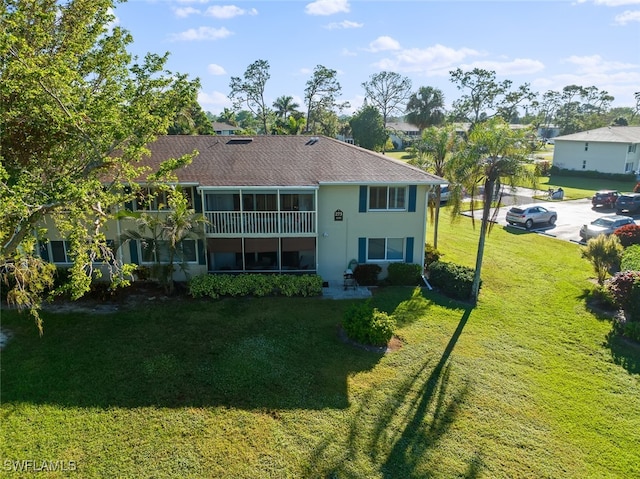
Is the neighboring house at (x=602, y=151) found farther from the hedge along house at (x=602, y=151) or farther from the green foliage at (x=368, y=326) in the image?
the green foliage at (x=368, y=326)

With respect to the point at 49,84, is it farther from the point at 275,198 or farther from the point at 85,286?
the point at 275,198

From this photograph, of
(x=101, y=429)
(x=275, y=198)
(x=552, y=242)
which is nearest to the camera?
(x=101, y=429)

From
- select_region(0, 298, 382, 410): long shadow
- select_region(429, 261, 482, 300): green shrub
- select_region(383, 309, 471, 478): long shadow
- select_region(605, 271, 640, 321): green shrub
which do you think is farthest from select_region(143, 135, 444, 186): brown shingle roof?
select_region(383, 309, 471, 478): long shadow

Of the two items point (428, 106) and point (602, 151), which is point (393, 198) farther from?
point (428, 106)

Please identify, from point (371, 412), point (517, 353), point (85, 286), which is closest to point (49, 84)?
point (85, 286)

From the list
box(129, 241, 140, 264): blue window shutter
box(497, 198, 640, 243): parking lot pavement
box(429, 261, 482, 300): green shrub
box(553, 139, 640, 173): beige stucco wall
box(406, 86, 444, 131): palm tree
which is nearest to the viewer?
box(429, 261, 482, 300): green shrub

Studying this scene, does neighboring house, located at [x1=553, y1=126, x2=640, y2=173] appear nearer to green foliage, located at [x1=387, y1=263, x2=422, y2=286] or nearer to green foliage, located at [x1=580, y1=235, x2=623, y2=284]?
green foliage, located at [x1=580, y1=235, x2=623, y2=284]

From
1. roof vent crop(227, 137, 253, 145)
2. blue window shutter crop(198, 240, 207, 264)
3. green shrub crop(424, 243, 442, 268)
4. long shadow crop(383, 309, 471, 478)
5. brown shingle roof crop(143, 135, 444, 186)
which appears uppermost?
roof vent crop(227, 137, 253, 145)
